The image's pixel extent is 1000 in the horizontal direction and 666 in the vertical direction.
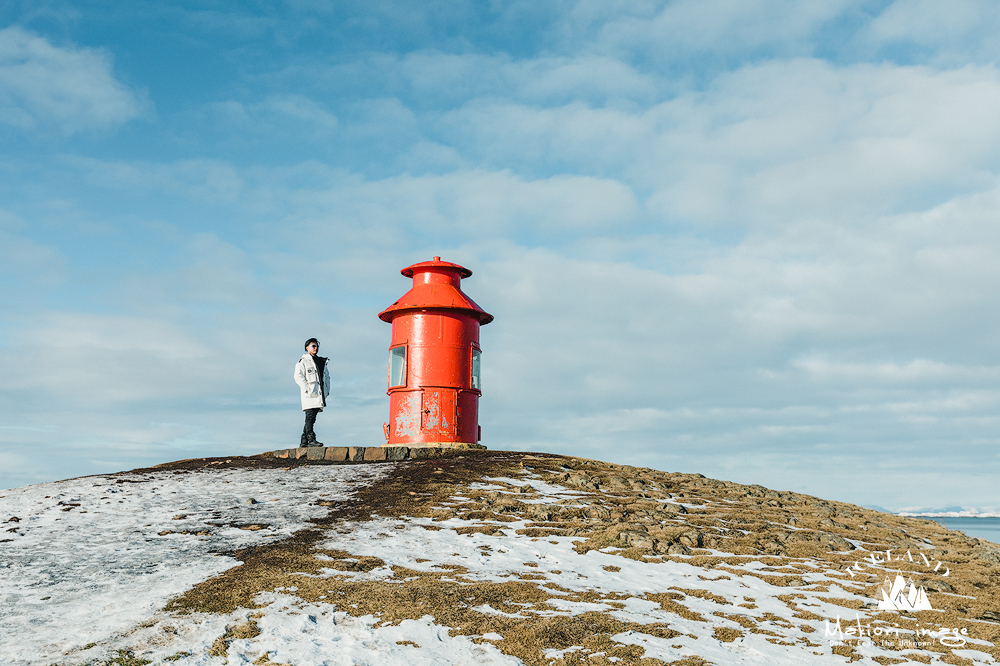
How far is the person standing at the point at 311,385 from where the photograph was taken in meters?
16.6

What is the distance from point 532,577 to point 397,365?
10775 millimetres

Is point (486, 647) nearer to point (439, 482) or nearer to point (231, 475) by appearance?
point (439, 482)

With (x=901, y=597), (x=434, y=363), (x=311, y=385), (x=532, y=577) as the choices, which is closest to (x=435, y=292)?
(x=434, y=363)

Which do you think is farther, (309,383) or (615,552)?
(309,383)

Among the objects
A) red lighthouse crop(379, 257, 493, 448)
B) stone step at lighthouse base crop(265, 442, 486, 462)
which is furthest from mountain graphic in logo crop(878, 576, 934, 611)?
red lighthouse crop(379, 257, 493, 448)

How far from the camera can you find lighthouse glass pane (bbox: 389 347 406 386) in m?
18.3

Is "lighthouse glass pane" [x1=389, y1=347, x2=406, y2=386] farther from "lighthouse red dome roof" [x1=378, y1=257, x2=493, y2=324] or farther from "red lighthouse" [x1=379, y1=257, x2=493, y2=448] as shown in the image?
"lighthouse red dome roof" [x1=378, y1=257, x2=493, y2=324]

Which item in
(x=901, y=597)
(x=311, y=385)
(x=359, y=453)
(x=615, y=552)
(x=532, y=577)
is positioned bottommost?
(x=901, y=597)

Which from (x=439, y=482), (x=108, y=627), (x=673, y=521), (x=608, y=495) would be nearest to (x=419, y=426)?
(x=439, y=482)

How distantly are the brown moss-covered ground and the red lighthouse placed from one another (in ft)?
5.26

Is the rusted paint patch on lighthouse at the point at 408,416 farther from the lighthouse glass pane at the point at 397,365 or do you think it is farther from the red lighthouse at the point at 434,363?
the lighthouse glass pane at the point at 397,365

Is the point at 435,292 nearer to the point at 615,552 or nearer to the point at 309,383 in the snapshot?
the point at 309,383

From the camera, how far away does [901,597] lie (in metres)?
8.52

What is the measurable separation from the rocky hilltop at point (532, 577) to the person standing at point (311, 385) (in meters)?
2.24
